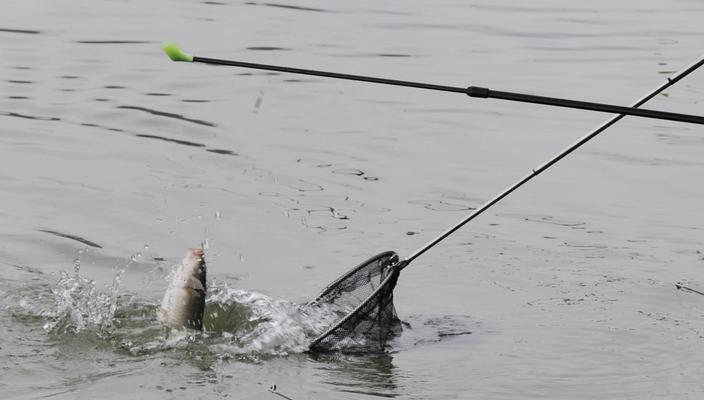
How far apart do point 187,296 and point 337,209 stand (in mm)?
3358

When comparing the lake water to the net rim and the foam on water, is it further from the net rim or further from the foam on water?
the net rim

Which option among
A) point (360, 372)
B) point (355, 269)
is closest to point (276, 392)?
point (360, 372)

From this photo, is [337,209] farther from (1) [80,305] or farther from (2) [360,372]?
(2) [360,372]

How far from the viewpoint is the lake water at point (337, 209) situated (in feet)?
24.4

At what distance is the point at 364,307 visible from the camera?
7.52 meters

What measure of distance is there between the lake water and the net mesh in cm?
15

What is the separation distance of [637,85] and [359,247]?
7115mm

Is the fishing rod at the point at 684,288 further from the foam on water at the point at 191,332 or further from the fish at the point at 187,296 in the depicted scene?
the fish at the point at 187,296

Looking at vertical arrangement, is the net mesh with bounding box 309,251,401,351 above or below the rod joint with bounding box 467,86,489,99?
below

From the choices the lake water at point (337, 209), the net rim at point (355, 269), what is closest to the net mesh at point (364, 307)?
the net rim at point (355, 269)

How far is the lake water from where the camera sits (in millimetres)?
7426

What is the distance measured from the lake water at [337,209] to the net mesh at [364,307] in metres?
0.15

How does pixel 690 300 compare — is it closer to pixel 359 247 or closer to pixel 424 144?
pixel 359 247

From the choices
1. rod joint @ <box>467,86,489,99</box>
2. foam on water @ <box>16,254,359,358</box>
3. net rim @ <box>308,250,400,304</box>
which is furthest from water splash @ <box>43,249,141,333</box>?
rod joint @ <box>467,86,489,99</box>
